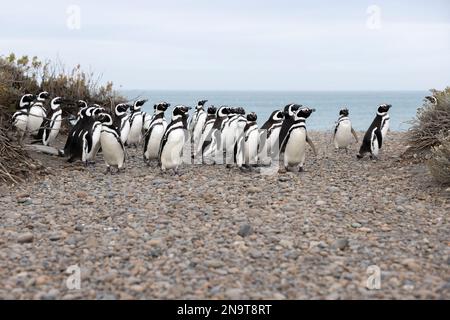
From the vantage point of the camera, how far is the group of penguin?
27.4 feet

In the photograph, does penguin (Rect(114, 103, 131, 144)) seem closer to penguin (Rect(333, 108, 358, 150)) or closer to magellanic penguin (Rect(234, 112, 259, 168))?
magellanic penguin (Rect(234, 112, 259, 168))

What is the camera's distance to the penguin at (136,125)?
11.0 metres

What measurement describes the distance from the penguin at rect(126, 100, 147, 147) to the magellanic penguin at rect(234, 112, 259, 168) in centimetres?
313

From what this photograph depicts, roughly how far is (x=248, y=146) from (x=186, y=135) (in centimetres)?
156

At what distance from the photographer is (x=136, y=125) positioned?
11.0 m

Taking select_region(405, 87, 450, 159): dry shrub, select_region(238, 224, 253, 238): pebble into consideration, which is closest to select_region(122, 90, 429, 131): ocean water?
select_region(405, 87, 450, 159): dry shrub

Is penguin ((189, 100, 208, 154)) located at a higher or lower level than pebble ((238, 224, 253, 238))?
higher

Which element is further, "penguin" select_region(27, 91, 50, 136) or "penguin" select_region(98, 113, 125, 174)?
"penguin" select_region(27, 91, 50, 136)

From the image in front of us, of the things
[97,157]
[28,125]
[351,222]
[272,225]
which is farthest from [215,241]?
[28,125]

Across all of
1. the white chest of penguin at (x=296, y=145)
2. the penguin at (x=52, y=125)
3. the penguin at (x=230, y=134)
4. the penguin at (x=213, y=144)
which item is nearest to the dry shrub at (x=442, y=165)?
the white chest of penguin at (x=296, y=145)

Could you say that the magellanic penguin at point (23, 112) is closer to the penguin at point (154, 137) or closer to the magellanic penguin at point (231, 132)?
the penguin at point (154, 137)

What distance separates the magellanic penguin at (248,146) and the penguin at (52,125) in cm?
329
